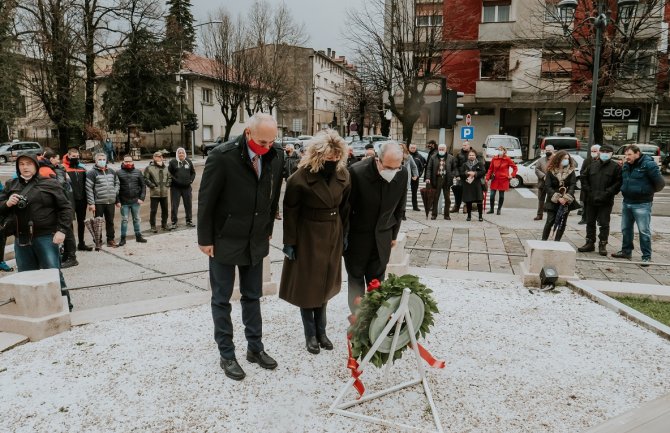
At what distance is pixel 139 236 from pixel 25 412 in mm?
6634

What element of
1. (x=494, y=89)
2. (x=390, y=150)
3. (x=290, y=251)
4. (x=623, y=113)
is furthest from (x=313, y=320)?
(x=623, y=113)

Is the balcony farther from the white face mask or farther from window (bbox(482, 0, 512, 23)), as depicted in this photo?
the white face mask

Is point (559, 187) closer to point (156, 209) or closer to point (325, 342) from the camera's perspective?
point (325, 342)

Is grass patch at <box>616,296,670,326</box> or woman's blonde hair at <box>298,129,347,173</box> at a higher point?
woman's blonde hair at <box>298,129,347,173</box>

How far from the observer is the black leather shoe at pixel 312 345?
4375 millimetres

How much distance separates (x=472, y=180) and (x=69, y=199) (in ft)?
28.0

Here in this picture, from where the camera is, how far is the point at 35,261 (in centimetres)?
563

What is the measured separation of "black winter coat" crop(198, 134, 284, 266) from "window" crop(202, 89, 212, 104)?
153 ft

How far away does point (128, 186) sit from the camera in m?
9.78

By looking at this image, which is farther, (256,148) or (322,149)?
(322,149)

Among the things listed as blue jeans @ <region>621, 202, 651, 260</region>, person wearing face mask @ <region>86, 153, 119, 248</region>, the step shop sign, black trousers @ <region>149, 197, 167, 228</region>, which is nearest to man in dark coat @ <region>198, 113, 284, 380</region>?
person wearing face mask @ <region>86, 153, 119, 248</region>

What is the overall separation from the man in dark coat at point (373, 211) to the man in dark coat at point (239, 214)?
2.43ft

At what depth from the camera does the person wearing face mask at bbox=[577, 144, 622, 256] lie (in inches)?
336

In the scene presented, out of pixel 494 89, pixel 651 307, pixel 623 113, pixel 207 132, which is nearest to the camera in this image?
pixel 651 307
